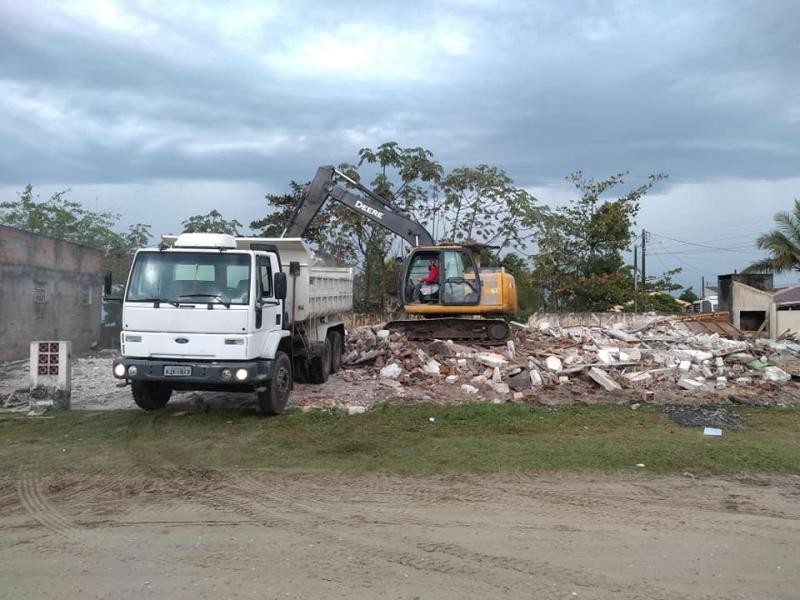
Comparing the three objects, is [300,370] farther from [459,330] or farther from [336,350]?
[459,330]

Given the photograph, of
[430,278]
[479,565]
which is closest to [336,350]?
[430,278]

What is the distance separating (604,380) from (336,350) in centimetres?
562

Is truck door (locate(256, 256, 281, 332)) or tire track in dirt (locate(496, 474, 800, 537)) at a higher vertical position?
truck door (locate(256, 256, 281, 332))

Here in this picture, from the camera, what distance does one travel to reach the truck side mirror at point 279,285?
10.5 metres

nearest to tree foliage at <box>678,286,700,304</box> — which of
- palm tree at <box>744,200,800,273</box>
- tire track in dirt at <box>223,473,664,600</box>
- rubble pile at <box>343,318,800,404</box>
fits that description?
palm tree at <box>744,200,800,273</box>

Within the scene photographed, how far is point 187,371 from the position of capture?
31.5 ft

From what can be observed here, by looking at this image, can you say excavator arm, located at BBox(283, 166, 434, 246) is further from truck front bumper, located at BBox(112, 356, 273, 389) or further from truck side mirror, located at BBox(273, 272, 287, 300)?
truck front bumper, located at BBox(112, 356, 273, 389)

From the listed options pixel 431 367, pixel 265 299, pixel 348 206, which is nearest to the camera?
pixel 265 299

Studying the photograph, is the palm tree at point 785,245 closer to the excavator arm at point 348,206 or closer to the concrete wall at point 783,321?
the concrete wall at point 783,321

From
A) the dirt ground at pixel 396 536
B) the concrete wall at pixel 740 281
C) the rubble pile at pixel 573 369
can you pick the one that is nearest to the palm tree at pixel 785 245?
the concrete wall at pixel 740 281

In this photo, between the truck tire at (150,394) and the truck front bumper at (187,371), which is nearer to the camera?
the truck front bumper at (187,371)

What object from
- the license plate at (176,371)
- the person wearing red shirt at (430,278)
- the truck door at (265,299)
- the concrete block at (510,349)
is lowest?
the concrete block at (510,349)

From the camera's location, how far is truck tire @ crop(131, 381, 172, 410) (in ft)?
35.0

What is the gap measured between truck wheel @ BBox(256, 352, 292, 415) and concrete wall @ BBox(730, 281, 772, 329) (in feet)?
76.9
